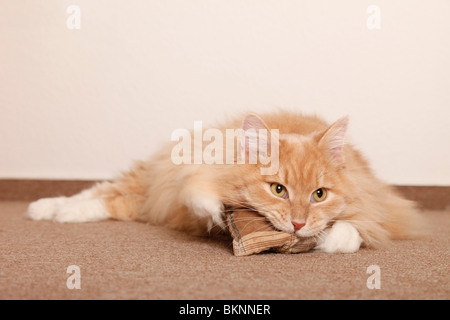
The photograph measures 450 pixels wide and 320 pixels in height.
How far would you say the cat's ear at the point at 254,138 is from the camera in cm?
143

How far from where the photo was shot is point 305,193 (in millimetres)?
1384

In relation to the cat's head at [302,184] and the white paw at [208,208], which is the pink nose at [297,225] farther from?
the white paw at [208,208]

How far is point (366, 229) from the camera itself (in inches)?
59.7

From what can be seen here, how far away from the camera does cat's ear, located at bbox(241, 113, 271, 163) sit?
56.1 inches

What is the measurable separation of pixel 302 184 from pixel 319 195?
0.10 metres

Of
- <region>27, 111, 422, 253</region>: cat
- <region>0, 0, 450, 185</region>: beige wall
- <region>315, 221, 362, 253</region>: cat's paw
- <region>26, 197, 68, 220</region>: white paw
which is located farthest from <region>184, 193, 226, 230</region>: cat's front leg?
<region>0, 0, 450, 185</region>: beige wall

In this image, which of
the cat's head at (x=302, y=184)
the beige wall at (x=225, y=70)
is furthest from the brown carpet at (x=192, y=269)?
the beige wall at (x=225, y=70)

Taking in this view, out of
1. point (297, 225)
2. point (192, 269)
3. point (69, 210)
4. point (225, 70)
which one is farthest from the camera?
point (225, 70)

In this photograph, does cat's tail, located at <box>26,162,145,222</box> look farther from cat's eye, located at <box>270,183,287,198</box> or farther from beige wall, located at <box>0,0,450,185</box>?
cat's eye, located at <box>270,183,287,198</box>

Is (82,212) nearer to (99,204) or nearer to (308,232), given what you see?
(99,204)

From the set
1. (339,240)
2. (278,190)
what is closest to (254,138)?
(278,190)

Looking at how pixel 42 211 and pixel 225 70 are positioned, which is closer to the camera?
pixel 42 211

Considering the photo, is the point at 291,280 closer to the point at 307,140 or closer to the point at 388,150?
the point at 307,140

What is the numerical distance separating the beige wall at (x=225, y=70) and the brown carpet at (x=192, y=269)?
1.13 meters
